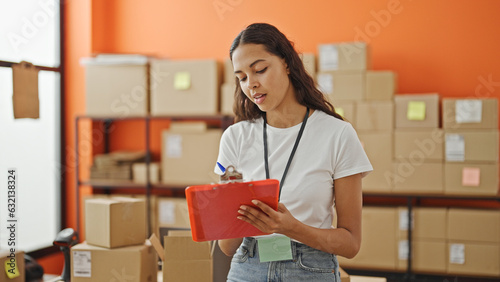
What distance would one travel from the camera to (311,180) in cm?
138

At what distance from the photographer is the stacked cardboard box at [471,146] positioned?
3359 millimetres

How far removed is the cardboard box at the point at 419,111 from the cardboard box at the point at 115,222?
2120 mm

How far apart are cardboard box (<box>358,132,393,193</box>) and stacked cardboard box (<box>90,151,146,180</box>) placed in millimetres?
1838

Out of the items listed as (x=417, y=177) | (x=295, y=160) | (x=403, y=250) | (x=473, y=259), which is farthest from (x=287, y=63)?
(x=473, y=259)

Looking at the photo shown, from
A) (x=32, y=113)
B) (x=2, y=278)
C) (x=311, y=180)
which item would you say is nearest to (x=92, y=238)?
(x=2, y=278)

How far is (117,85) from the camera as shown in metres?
4.01

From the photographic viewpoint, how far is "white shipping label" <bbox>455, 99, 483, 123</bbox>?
3.37 metres

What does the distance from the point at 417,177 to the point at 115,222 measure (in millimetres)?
2255

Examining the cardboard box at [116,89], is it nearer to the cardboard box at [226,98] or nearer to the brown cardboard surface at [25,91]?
the cardboard box at [226,98]

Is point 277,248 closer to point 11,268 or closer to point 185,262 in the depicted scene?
point 185,262

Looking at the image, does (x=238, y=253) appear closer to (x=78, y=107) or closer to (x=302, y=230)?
(x=302, y=230)

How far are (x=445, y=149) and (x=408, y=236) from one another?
0.64m

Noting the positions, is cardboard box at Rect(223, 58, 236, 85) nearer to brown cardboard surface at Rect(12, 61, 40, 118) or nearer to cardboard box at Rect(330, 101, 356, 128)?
cardboard box at Rect(330, 101, 356, 128)

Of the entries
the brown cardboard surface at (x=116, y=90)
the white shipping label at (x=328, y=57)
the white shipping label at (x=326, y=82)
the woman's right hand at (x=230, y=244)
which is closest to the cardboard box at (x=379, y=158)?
the white shipping label at (x=326, y=82)
